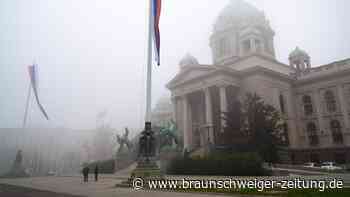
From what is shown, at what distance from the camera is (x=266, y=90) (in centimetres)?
5012

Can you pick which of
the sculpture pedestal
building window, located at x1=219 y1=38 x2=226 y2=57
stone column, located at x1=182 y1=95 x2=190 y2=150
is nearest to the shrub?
the sculpture pedestal

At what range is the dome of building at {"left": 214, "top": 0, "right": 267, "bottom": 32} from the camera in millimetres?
63181

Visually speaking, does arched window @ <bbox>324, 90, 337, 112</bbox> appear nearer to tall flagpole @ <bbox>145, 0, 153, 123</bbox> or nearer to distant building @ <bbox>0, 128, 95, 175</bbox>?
tall flagpole @ <bbox>145, 0, 153, 123</bbox>

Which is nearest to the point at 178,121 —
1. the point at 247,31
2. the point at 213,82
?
the point at 213,82

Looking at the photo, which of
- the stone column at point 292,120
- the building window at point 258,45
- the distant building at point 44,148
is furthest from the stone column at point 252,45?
the distant building at point 44,148

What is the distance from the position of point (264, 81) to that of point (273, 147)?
20.3m

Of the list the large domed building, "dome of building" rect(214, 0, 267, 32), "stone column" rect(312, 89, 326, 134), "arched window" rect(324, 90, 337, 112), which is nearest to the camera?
the large domed building

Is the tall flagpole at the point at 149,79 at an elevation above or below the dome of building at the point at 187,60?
below

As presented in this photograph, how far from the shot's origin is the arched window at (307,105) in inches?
2176

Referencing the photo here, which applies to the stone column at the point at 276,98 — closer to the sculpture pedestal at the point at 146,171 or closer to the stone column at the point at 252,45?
the stone column at the point at 252,45

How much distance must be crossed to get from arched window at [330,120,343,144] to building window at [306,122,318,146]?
311 cm

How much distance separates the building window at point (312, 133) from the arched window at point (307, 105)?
7.22ft

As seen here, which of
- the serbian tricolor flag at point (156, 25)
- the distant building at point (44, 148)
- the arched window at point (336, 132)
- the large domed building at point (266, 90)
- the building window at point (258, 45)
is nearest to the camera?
the serbian tricolor flag at point (156, 25)

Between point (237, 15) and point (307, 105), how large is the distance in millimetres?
23721
